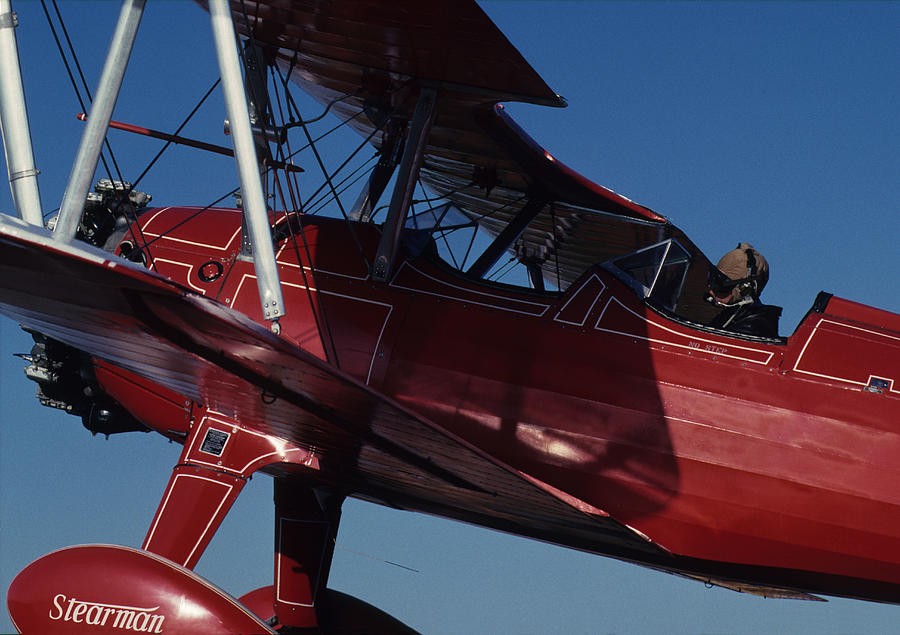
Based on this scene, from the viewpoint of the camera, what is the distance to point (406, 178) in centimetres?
657

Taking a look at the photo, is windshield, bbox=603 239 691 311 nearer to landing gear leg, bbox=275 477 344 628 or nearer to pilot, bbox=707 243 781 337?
pilot, bbox=707 243 781 337

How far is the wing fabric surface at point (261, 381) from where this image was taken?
4.18 m

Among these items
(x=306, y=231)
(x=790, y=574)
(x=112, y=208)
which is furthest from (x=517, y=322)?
(x=112, y=208)

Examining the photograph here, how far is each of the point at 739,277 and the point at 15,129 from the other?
4644 millimetres

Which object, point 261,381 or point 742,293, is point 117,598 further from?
point 742,293

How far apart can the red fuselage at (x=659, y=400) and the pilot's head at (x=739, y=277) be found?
0.57 m

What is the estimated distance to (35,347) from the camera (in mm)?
7773

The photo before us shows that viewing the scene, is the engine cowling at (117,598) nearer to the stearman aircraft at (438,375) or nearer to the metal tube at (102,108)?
the stearman aircraft at (438,375)

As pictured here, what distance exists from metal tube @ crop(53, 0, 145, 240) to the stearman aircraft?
1 centimetres

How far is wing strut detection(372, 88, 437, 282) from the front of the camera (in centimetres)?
655

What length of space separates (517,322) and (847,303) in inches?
81.6

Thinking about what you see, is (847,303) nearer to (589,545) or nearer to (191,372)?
(589,545)

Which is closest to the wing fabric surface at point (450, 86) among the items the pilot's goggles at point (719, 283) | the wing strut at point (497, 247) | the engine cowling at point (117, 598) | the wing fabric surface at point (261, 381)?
the wing strut at point (497, 247)

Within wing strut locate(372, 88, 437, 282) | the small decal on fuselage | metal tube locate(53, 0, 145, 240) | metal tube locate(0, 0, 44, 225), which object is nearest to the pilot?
wing strut locate(372, 88, 437, 282)
